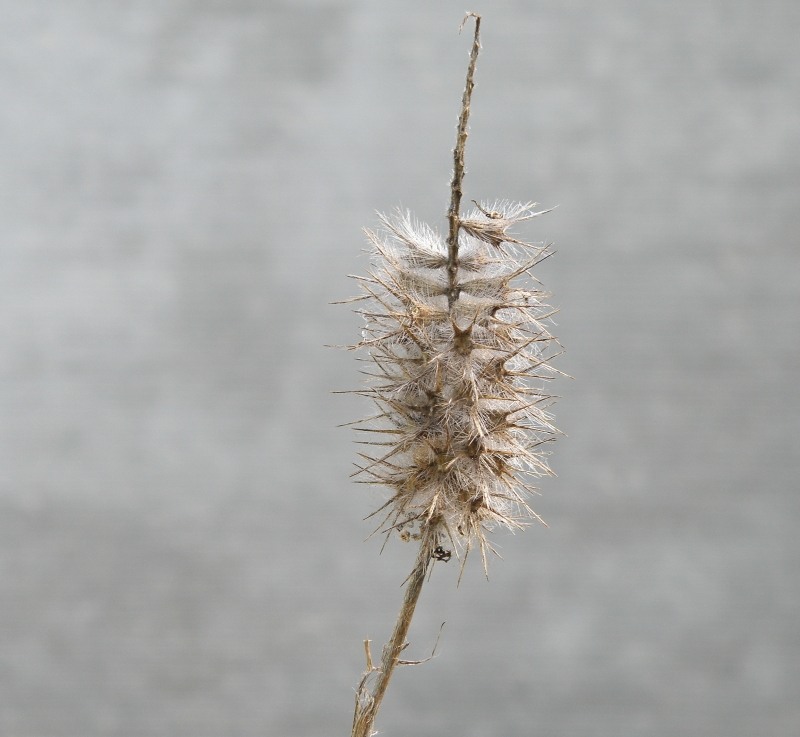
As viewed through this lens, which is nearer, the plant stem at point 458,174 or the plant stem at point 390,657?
the plant stem at point 458,174

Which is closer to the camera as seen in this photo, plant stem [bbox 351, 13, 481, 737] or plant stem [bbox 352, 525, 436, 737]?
plant stem [bbox 351, 13, 481, 737]

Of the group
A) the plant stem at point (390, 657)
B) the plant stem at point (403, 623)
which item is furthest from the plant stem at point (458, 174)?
the plant stem at point (390, 657)

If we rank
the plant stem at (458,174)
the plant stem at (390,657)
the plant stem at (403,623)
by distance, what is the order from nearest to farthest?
the plant stem at (458,174)
the plant stem at (403,623)
the plant stem at (390,657)

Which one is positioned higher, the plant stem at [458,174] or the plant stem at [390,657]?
the plant stem at [458,174]

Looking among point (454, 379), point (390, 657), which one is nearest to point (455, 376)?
point (454, 379)

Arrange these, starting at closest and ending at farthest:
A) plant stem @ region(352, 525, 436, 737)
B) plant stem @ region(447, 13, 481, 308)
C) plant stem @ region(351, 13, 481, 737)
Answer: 1. plant stem @ region(447, 13, 481, 308)
2. plant stem @ region(351, 13, 481, 737)
3. plant stem @ region(352, 525, 436, 737)

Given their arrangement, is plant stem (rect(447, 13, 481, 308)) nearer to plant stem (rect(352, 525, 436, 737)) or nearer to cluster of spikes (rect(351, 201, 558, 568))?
cluster of spikes (rect(351, 201, 558, 568))

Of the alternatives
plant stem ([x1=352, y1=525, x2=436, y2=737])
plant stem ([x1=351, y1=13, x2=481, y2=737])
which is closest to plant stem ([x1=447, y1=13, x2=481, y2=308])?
plant stem ([x1=351, y1=13, x2=481, y2=737])

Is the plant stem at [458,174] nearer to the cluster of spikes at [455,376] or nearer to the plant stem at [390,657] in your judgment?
the cluster of spikes at [455,376]
